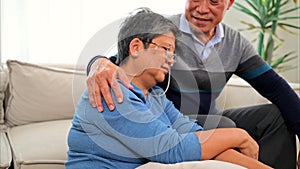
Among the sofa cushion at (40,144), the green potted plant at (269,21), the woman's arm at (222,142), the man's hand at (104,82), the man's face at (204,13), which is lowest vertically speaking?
the sofa cushion at (40,144)

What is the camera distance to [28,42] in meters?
3.20

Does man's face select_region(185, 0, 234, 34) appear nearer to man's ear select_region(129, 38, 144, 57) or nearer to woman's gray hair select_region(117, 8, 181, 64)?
woman's gray hair select_region(117, 8, 181, 64)

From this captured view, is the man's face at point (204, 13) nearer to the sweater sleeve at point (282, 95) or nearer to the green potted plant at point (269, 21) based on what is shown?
the sweater sleeve at point (282, 95)

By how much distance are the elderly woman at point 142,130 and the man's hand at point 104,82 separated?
0.05 feet

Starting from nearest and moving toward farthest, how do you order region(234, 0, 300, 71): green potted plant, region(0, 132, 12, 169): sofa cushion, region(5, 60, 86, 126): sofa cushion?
region(0, 132, 12, 169): sofa cushion, region(5, 60, 86, 126): sofa cushion, region(234, 0, 300, 71): green potted plant

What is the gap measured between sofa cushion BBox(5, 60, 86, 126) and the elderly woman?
1.03m

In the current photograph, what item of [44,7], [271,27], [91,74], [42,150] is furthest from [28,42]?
[91,74]

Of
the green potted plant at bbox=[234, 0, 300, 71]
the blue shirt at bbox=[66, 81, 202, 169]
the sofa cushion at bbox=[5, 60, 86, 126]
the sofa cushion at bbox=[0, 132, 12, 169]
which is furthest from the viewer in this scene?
the green potted plant at bbox=[234, 0, 300, 71]

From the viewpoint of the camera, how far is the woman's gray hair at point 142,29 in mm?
1334

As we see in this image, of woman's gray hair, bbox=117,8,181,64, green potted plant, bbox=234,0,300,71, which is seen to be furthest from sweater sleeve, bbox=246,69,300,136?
green potted plant, bbox=234,0,300,71

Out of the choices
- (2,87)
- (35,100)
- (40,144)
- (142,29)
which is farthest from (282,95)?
(2,87)

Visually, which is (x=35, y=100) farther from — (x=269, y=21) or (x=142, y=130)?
(x=269, y=21)

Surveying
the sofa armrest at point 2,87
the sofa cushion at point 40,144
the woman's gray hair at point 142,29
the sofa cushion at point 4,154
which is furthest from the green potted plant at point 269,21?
the woman's gray hair at point 142,29

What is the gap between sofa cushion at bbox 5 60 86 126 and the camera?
237 centimetres
